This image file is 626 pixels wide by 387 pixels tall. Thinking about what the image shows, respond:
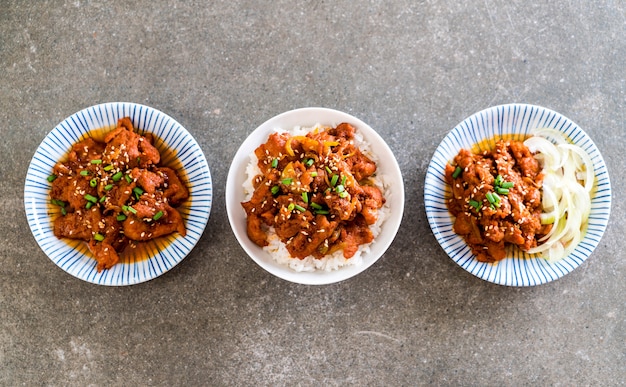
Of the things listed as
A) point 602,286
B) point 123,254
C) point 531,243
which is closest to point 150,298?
point 123,254

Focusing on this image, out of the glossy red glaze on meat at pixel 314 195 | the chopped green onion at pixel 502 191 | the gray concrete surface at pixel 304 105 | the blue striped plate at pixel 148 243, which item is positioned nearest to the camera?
the glossy red glaze on meat at pixel 314 195

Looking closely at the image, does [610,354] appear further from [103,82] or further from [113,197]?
[103,82]

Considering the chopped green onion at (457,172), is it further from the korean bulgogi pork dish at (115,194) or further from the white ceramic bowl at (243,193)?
the korean bulgogi pork dish at (115,194)


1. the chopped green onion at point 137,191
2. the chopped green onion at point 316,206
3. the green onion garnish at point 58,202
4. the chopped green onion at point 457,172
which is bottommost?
the green onion garnish at point 58,202

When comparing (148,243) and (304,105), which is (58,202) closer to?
(148,243)

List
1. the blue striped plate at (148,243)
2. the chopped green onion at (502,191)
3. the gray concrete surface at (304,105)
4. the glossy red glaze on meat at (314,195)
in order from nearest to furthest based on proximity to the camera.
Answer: the glossy red glaze on meat at (314,195)
the chopped green onion at (502,191)
the blue striped plate at (148,243)
the gray concrete surface at (304,105)

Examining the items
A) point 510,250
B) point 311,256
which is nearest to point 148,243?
point 311,256

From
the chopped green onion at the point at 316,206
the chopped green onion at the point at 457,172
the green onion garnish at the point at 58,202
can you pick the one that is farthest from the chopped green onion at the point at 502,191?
the green onion garnish at the point at 58,202
